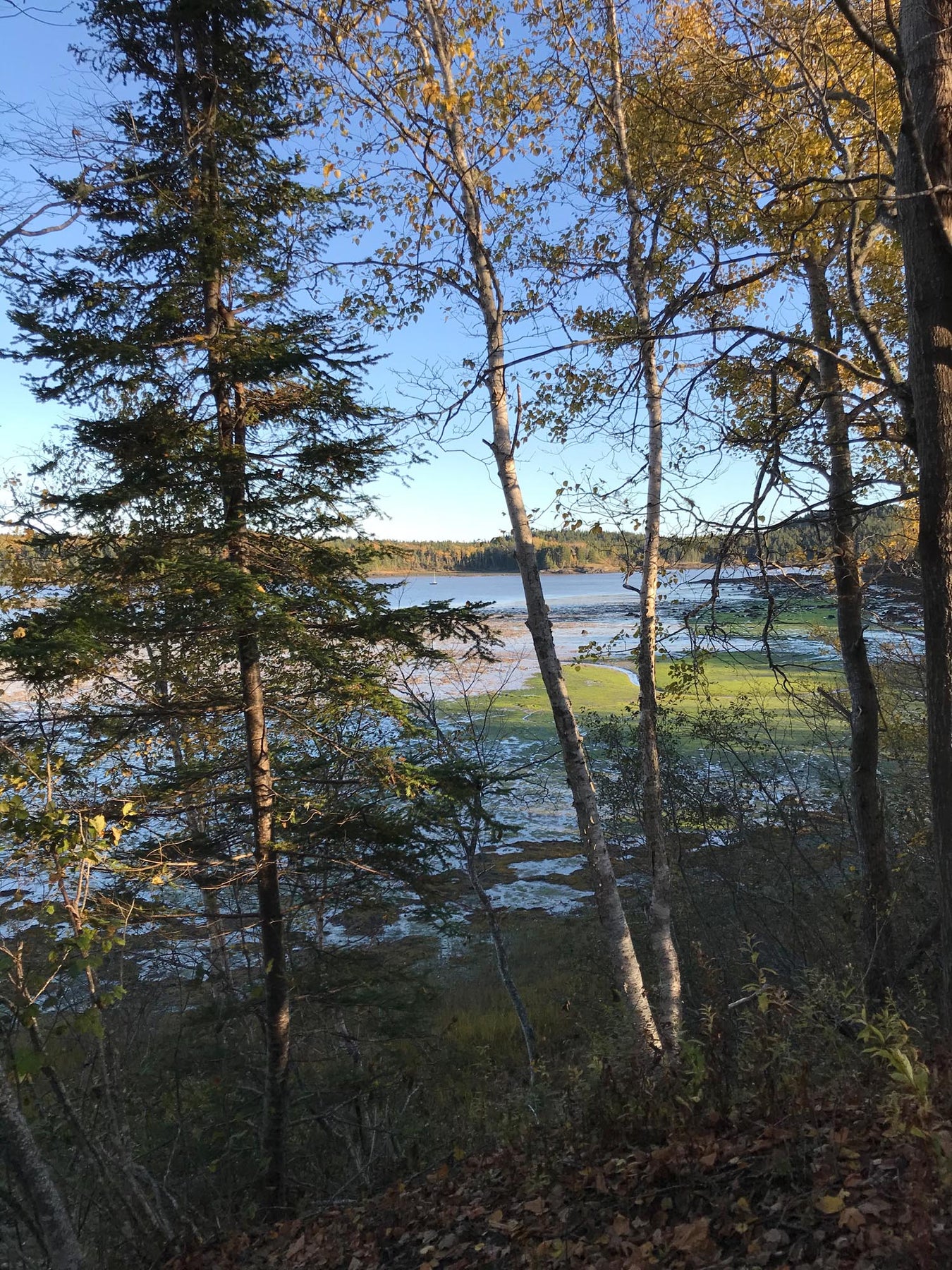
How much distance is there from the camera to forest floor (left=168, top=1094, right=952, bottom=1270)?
238cm

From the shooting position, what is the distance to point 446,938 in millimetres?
17344

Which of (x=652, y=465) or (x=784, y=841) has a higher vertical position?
(x=652, y=465)

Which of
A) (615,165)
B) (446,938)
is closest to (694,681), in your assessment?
(615,165)

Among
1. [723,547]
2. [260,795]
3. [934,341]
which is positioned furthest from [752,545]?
[260,795]

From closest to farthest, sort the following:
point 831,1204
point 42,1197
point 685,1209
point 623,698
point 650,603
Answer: point 831,1204 → point 685,1209 → point 42,1197 → point 650,603 → point 623,698

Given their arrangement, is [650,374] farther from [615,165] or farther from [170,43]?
[170,43]

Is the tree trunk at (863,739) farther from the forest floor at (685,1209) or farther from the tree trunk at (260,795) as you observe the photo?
the tree trunk at (260,795)

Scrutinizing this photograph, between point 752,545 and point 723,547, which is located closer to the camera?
point 723,547

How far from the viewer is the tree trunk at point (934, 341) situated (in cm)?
310

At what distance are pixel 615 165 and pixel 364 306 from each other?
3.39m

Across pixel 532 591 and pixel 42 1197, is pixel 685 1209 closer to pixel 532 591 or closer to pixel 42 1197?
pixel 42 1197

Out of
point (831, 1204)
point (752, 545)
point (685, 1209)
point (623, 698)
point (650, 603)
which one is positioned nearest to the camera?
point (831, 1204)

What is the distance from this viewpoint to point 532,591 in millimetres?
6793

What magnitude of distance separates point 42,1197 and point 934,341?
6329 mm
